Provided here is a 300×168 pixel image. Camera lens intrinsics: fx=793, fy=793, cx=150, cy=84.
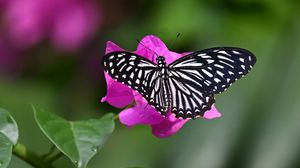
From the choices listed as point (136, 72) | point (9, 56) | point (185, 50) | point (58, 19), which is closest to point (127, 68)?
point (136, 72)

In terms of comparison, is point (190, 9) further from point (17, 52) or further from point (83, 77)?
point (17, 52)

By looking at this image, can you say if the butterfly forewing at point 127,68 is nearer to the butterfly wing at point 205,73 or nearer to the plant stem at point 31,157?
the butterfly wing at point 205,73

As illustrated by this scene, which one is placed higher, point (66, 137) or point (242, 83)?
point (66, 137)

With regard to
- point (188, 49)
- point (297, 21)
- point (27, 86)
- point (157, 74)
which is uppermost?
point (157, 74)

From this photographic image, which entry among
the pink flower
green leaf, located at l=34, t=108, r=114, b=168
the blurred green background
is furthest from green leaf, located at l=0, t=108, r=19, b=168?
the blurred green background

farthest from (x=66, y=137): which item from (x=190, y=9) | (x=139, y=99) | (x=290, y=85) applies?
(x=190, y=9)

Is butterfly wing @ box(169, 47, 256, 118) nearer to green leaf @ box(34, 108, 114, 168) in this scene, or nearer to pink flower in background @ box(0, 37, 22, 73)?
green leaf @ box(34, 108, 114, 168)
